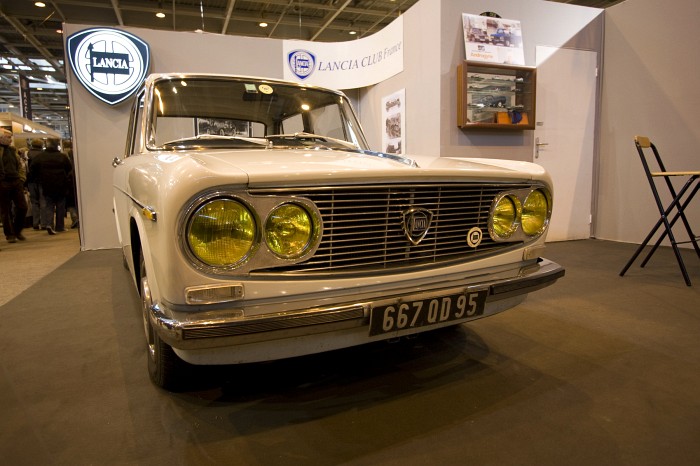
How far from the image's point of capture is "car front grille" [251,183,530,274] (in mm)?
1512

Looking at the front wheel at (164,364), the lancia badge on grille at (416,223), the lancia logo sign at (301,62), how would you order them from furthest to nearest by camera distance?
the lancia logo sign at (301,62) → the front wheel at (164,364) → the lancia badge on grille at (416,223)

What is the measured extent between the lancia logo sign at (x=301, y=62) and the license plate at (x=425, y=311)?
19.1ft

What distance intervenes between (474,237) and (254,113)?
1.79 metres

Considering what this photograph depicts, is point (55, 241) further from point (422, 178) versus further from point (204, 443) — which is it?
point (422, 178)

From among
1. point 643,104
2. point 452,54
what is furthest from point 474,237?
point 643,104

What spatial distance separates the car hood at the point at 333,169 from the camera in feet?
4.64

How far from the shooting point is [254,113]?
2951mm

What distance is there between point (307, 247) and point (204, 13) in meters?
11.3

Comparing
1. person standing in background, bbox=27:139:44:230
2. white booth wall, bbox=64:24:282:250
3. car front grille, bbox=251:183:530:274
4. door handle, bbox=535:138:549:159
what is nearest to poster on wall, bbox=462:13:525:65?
door handle, bbox=535:138:549:159

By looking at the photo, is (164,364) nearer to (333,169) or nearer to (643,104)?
(333,169)

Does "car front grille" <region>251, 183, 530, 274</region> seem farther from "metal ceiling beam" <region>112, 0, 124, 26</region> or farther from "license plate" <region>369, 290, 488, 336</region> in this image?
"metal ceiling beam" <region>112, 0, 124, 26</region>

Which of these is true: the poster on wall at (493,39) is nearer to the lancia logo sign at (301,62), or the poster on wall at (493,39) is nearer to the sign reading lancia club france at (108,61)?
the lancia logo sign at (301,62)

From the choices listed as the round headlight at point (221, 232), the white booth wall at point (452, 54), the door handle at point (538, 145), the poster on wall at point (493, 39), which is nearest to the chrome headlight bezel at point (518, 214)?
the round headlight at point (221, 232)

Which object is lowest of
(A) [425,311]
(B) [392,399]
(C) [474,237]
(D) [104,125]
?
(B) [392,399]
